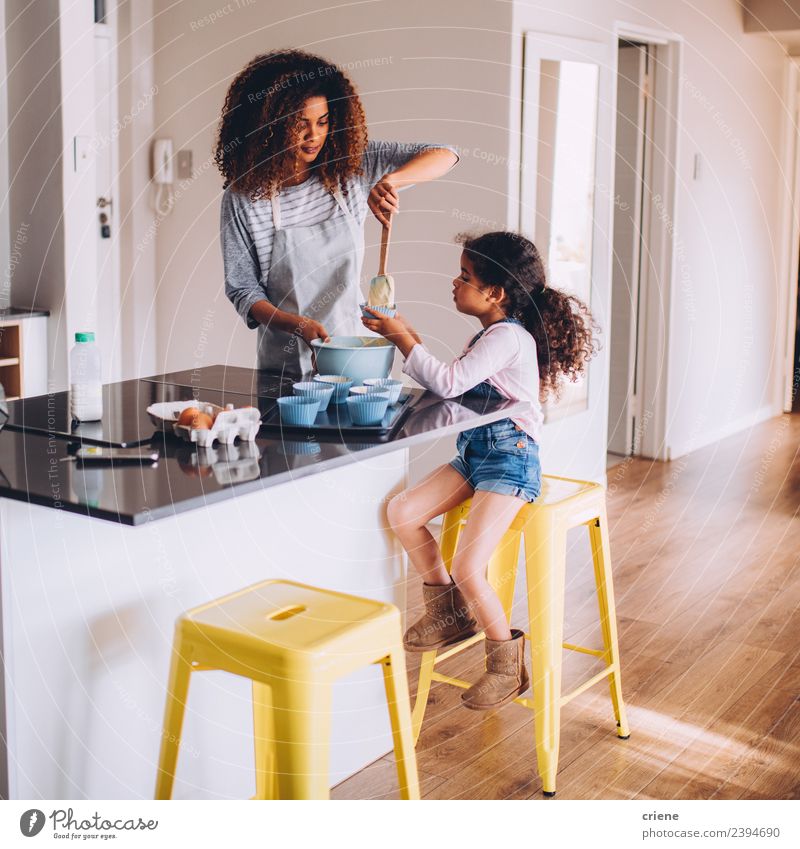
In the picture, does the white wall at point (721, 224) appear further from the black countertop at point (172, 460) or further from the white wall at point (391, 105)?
the black countertop at point (172, 460)

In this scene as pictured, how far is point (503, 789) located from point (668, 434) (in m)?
3.15

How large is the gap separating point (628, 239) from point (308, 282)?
2.57 meters

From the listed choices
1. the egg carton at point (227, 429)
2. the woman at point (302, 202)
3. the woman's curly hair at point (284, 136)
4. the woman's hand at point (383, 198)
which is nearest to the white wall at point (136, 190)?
the woman's curly hair at point (284, 136)

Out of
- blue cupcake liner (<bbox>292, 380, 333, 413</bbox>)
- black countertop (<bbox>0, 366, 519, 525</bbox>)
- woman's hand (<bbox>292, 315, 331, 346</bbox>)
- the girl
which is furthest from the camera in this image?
woman's hand (<bbox>292, 315, 331, 346</bbox>)

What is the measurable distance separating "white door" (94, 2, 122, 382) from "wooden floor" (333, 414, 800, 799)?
1.99 meters

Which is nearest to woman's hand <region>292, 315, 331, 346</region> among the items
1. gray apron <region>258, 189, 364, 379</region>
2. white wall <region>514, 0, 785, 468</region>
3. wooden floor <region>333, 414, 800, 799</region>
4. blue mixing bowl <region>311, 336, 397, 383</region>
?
blue mixing bowl <region>311, 336, 397, 383</region>

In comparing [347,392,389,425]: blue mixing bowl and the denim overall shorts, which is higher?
[347,392,389,425]: blue mixing bowl

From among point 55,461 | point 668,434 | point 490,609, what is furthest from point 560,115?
point 55,461

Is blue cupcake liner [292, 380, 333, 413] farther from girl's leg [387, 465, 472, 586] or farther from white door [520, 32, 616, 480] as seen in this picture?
white door [520, 32, 616, 480]

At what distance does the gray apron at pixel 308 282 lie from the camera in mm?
2658

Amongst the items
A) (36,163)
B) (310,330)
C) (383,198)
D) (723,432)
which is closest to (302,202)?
(383,198)

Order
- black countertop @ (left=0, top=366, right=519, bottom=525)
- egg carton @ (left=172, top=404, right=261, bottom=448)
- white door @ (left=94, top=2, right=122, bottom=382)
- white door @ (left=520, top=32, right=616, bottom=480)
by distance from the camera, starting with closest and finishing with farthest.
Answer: black countertop @ (left=0, top=366, right=519, bottom=525), egg carton @ (left=172, top=404, right=261, bottom=448), white door @ (left=520, top=32, right=616, bottom=480), white door @ (left=94, top=2, right=122, bottom=382)

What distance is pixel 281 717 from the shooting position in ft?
4.93

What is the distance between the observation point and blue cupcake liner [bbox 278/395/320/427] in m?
1.93
